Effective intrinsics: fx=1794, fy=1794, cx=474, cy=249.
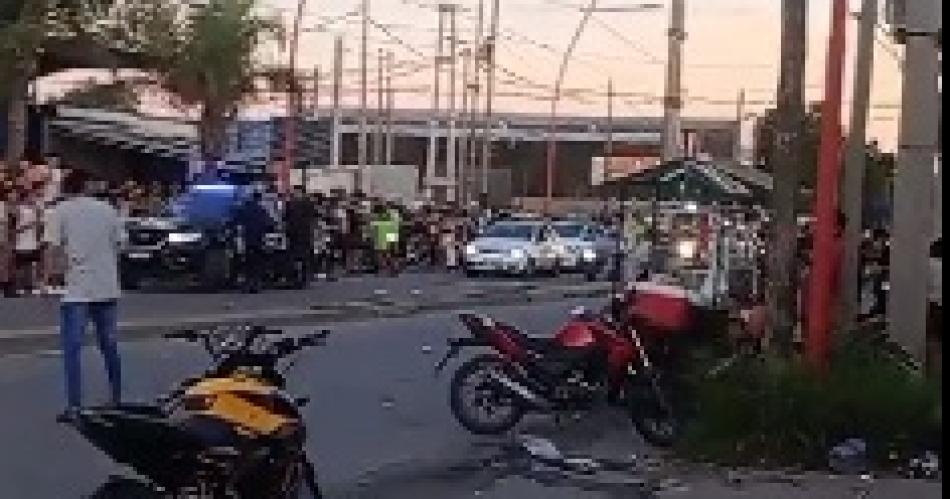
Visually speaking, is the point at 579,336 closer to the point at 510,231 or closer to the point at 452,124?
the point at 510,231

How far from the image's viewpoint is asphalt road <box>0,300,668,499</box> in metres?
9.90

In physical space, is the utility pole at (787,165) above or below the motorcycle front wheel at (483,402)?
above

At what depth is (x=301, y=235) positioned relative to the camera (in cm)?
3003

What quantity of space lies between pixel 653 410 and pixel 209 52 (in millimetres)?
28162

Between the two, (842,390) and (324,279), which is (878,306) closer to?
(842,390)

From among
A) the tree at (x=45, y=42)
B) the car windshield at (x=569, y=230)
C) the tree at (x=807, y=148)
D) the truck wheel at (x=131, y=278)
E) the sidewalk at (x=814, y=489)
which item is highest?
the tree at (x=45, y=42)

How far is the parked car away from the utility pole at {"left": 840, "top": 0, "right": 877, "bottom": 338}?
1089 inches

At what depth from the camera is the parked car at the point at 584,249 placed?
150 feet

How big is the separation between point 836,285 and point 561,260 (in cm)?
3032

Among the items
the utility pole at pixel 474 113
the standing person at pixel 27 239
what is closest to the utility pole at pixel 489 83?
the utility pole at pixel 474 113

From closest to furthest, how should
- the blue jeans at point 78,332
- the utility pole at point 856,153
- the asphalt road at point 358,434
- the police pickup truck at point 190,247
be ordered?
the asphalt road at point 358,434 < the blue jeans at point 78,332 < the utility pole at point 856,153 < the police pickup truck at point 190,247

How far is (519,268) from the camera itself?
4278cm

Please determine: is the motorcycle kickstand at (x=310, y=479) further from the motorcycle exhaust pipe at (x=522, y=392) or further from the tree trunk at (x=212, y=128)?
the tree trunk at (x=212, y=128)

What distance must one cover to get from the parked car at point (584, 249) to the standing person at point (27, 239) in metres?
22.9
